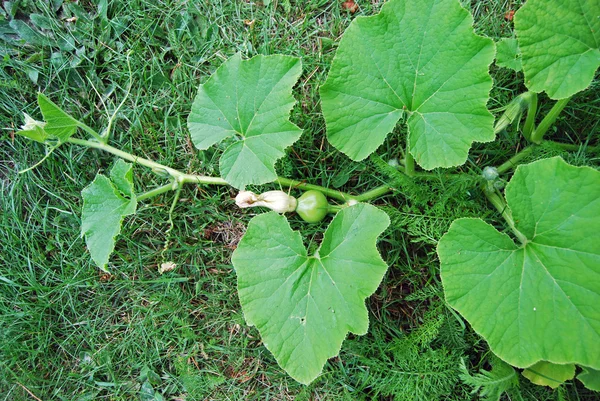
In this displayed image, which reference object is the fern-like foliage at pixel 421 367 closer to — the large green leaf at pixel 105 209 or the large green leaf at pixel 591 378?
the large green leaf at pixel 591 378

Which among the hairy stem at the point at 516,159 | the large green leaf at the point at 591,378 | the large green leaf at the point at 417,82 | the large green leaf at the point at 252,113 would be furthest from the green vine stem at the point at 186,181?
the large green leaf at the point at 591,378

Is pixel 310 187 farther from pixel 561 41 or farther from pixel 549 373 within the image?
pixel 549 373

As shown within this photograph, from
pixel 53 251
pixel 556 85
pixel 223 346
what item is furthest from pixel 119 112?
pixel 556 85

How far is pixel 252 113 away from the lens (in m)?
2.30

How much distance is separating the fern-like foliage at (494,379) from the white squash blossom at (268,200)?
1.09 m

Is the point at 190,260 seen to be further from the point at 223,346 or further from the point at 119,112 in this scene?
the point at 119,112

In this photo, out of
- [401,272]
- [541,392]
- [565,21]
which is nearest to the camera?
[565,21]

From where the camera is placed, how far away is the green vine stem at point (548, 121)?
7.06ft

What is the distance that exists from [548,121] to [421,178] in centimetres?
62

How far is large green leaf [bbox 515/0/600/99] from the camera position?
1919 millimetres

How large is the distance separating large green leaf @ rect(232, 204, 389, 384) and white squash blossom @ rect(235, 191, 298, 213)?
136 millimetres

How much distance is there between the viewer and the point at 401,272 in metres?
2.57

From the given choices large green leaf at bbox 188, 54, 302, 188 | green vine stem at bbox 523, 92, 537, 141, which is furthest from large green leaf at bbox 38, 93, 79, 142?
green vine stem at bbox 523, 92, 537, 141

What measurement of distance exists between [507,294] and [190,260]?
5.55 ft
